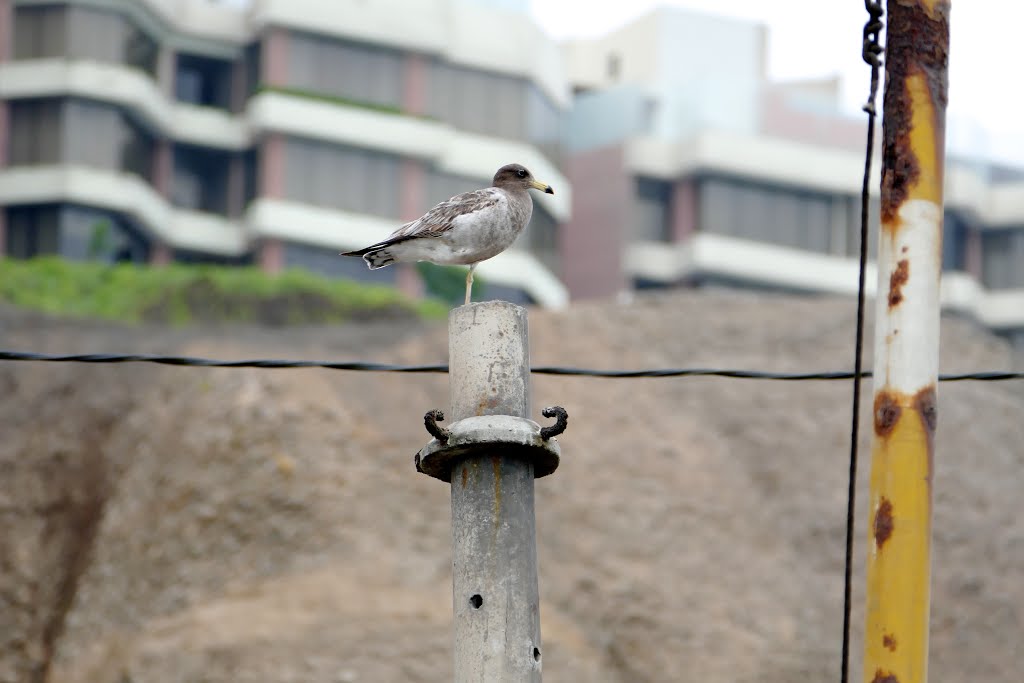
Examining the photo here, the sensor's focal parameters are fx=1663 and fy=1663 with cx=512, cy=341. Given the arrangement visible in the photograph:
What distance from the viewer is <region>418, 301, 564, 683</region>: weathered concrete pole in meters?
7.04

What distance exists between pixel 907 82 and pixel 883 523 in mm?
1943

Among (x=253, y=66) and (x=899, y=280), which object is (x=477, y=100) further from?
(x=899, y=280)

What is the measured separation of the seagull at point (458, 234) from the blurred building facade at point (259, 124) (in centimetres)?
4617

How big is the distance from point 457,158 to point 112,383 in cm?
3061

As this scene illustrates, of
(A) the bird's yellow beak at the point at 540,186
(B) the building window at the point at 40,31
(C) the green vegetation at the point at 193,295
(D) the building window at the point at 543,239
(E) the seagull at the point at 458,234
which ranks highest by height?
(B) the building window at the point at 40,31

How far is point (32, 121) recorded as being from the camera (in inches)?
2151

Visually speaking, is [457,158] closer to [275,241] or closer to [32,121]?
[275,241]

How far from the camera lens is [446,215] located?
9.36 m

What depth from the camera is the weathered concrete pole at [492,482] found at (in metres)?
7.04

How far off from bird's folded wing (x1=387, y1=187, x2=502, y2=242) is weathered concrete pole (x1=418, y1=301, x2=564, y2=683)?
1.95 metres

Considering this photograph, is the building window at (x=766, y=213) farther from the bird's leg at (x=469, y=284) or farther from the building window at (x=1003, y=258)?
the bird's leg at (x=469, y=284)

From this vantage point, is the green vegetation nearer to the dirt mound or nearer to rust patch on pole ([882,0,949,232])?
the dirt mound

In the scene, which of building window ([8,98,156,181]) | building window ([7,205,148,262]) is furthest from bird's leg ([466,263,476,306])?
building window ([8,98,156,181])

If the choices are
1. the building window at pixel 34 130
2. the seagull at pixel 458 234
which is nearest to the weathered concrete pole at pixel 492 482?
the seagull at pixel 458 234
